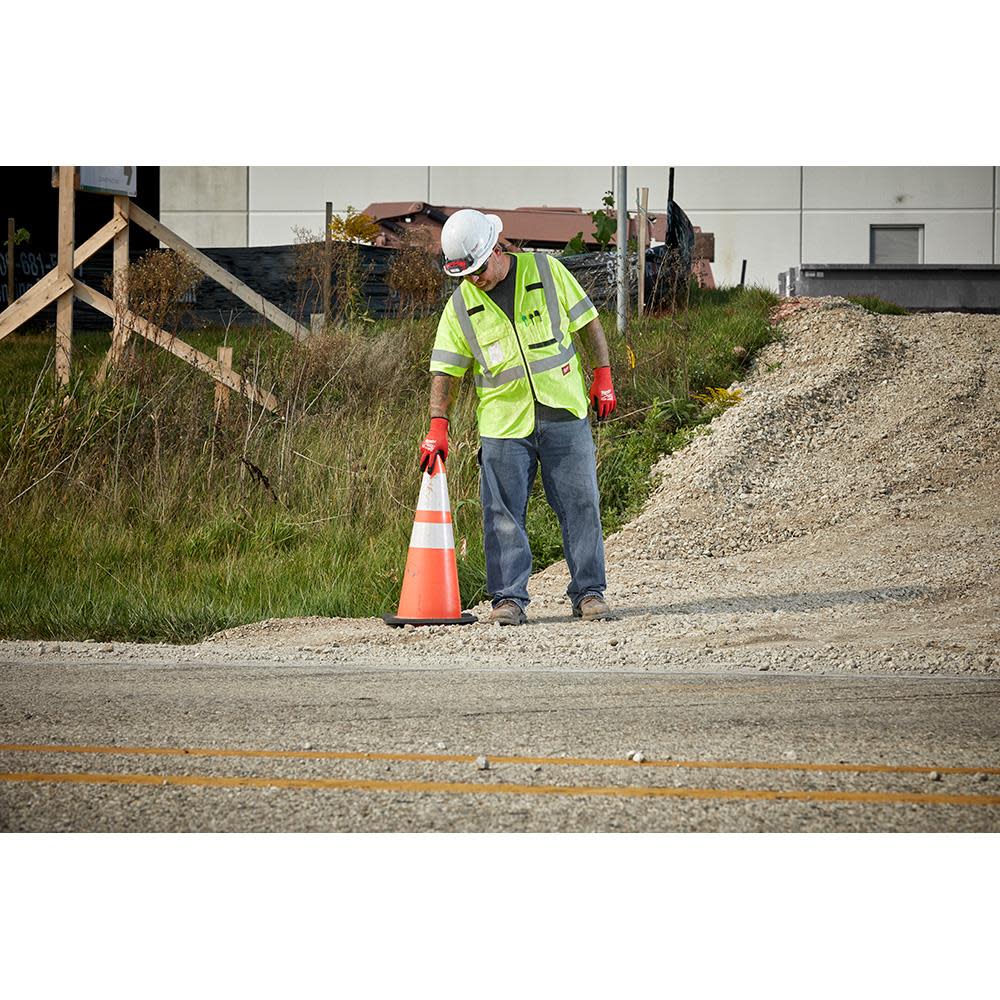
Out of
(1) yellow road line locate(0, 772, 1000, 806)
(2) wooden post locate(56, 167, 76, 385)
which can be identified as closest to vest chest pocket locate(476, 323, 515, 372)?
(1) yellow road line locate(0, 772, 1000, 806)

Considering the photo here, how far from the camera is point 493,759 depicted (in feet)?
13.6

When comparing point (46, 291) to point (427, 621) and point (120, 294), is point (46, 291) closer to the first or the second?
point (120, 294)

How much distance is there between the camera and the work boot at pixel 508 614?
21.5 ft

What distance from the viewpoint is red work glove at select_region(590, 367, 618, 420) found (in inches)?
256

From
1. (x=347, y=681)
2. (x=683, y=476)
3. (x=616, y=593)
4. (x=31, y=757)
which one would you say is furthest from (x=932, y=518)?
(x=31, y=757)

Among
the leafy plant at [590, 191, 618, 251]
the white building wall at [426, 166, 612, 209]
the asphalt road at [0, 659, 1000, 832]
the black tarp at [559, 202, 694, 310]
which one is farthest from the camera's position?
the black tarp at [559, 202, 694, 310]

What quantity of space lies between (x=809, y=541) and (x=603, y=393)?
321cm

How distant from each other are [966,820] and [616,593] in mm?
3978

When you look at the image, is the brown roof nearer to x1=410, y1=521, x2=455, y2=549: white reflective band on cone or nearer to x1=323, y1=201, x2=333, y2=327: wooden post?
x1=323, y1=201, x2=333, y2=327: wooden post

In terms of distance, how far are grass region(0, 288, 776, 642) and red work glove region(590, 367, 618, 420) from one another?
5.28ft

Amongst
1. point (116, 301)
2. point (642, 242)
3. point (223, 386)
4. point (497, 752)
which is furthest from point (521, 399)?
point (642, 242)

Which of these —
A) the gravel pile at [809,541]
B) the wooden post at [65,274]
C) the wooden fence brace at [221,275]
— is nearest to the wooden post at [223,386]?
the wooden fence brace at [221,275]

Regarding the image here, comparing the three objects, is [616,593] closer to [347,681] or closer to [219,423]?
[347,681]

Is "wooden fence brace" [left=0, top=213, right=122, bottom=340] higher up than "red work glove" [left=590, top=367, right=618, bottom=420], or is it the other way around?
"wooden fence brace" [left=0, top=213, right=122, bottom=340]
